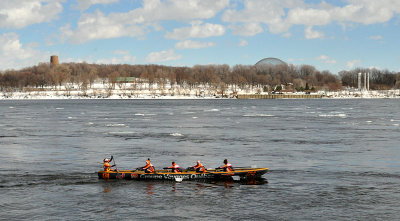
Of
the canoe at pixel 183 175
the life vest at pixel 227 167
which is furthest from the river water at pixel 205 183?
the life vest at pixel 227 167

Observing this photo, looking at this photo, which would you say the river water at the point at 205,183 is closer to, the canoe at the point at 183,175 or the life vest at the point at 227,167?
the canoe at the point at 183,175

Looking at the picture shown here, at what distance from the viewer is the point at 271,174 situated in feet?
131

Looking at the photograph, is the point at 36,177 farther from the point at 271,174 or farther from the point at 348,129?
the point at 348,129

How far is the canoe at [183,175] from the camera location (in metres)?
37.8

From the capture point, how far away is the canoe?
37.8m

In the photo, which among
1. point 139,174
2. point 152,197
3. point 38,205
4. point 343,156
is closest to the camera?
point 38,205

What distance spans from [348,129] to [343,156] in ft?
88.5

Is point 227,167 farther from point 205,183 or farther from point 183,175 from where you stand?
point 183,175

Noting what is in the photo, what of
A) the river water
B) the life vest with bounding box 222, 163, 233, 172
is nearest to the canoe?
the life vest with bounding box 222, 163, 233, 172

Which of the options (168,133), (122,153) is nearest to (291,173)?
(122,153)

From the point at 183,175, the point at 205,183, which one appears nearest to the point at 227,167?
the point at 205,183

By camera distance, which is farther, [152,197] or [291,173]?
[291,173]

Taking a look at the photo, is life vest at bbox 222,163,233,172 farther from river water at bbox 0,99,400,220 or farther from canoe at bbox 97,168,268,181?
river water at bbox 0,99,400,220

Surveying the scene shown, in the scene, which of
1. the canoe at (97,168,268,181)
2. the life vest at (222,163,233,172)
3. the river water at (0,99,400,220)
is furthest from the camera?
the life vest at (222,163,233,172)
